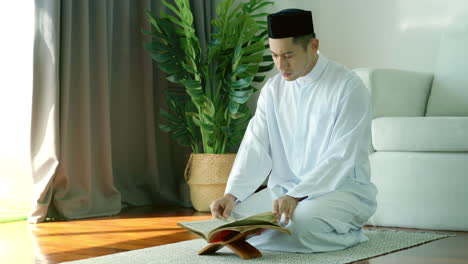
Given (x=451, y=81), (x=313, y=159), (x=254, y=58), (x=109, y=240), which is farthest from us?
(x=254, y=58)

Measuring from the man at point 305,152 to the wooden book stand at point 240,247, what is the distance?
0.29 feet

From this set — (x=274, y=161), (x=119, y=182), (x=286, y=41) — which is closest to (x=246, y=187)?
(x=274, y=161)

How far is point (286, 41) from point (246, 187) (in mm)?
514

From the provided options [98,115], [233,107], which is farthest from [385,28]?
[98,115]

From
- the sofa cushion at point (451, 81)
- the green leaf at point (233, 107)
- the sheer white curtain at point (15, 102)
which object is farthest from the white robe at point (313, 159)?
the sheer white curtain at point (15, 102)

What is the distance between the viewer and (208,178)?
12.8 feet

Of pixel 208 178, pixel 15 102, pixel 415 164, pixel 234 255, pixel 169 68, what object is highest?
pixel 169 68

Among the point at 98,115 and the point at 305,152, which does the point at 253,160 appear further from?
the point at 98,115

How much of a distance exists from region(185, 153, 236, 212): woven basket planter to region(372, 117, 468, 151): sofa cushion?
112 cm

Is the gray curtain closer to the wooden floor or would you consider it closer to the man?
the wooden floor

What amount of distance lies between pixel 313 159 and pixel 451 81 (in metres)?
1.41

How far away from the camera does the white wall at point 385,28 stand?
13.3ft

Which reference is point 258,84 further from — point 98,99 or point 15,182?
point 15,182

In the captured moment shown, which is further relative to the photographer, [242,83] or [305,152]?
[242,83]
